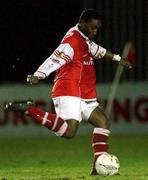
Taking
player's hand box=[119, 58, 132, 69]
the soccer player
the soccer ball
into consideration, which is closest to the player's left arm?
player's hand box=[119, 58, 132, 69]

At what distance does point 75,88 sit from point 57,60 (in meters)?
0.52

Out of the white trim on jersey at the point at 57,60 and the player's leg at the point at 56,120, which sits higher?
the white trim on jersey at the point at 57,60

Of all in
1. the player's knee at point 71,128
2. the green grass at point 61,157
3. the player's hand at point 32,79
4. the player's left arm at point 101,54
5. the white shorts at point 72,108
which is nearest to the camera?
the player's hand at point 32,79

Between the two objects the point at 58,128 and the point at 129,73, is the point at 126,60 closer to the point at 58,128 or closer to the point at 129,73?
the point at 58,128

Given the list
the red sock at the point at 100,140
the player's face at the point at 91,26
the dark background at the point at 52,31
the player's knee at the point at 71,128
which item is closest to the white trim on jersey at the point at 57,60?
the player's face at the point at 91,26

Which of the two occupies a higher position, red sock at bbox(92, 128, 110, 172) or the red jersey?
the red jersey

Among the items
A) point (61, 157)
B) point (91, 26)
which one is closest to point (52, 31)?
point (61, 157)

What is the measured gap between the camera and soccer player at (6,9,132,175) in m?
11.6

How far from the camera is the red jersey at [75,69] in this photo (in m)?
11.8

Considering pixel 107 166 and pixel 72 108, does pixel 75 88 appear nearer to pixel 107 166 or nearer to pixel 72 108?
pixel 72 108

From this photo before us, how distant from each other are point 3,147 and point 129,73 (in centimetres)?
539

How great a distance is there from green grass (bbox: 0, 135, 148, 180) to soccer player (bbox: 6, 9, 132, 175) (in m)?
0.68

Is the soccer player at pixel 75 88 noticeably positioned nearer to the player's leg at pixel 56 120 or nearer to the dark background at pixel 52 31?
the player's leg at pixel 56 120

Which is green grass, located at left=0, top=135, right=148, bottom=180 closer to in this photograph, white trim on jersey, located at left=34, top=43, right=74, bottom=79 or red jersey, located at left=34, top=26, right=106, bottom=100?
red jersey, located at left=34, top=26, right=106, bottom=100
